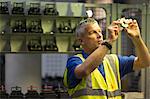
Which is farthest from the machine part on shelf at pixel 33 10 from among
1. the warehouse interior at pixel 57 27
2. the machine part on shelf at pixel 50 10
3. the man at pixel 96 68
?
the man at pixel 96 68

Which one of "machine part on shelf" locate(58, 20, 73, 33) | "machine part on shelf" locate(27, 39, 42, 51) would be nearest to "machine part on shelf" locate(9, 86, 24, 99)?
"machine part on shelf" locate(27, 39, 42, 51)

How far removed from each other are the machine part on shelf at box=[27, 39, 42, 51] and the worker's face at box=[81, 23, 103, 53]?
2.93 m

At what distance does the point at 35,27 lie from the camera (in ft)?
15.0

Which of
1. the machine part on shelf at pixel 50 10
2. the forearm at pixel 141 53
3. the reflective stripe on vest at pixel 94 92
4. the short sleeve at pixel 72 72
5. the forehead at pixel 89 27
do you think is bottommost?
the reflective stripe on vest at pixel 94 92

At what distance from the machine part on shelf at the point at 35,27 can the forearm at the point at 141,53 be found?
2.96 meters

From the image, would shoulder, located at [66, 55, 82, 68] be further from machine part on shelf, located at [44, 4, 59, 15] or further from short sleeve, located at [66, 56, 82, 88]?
machine part on shelf, located at [44, 4, 59, 15]

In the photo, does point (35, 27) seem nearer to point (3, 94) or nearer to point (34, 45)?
point (34, 45)

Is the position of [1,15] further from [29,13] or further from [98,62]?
[98,62]

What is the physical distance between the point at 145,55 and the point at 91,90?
0.32 meters

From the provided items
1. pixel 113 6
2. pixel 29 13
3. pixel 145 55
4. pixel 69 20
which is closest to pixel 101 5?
pixel 113 6

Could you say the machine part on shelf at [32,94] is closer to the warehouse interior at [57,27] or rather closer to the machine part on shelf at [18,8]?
the warehouse interior at [57,27]

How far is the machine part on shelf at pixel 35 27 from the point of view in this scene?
454cm

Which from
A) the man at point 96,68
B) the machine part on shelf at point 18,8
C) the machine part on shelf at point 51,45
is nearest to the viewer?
the man at point 96,68

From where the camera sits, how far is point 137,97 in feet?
13.8
